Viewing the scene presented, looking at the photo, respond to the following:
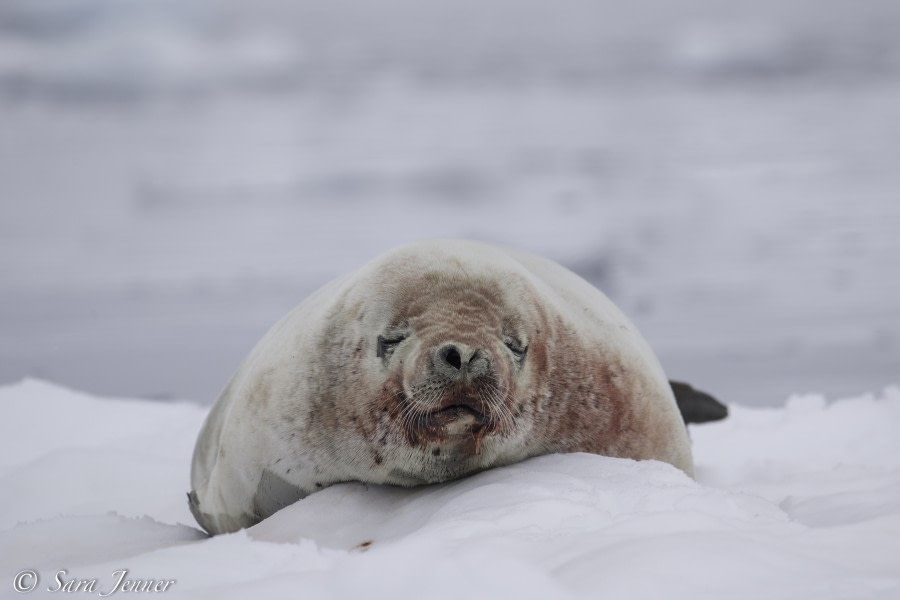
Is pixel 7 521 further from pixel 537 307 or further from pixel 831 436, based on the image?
pixel 831 436

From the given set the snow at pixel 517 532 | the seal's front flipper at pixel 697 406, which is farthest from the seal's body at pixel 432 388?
the seal's front flipper at pixel 697 406

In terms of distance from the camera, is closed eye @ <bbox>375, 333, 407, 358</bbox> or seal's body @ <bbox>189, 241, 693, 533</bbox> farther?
closed eye @ <bbox>375, 333, 407, 358</bbox>

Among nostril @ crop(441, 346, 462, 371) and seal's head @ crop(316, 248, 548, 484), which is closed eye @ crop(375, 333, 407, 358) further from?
nostril @ crop(441, 346, 462, 371)

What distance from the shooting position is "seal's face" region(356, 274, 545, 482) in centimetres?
383

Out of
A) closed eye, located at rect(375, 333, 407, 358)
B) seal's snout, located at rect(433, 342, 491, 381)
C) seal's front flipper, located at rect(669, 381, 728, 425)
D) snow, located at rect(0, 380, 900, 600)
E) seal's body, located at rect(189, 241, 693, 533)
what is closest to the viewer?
snow, located at rect(0, 380, 900, 600)

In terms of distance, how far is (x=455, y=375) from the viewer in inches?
149

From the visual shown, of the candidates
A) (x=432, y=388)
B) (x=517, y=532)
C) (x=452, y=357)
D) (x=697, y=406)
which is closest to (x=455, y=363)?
(x=452, y=357)

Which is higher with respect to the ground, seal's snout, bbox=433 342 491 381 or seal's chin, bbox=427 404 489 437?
seal's snout, bbox=433 342 491 381

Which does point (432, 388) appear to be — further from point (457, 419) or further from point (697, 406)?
point (697, 406)

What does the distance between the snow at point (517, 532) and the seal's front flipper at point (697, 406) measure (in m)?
0.27

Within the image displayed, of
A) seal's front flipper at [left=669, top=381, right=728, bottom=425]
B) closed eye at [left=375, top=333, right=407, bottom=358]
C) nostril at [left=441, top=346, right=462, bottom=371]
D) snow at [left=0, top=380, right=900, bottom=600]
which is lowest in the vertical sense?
seal's front flipper at [left=669, top=381, right=728, bottom=425]

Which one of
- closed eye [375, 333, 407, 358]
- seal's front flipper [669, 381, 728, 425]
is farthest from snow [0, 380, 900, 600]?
closed eye [375, 333, 407, 358]

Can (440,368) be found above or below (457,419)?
above

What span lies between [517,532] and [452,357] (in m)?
0.85
